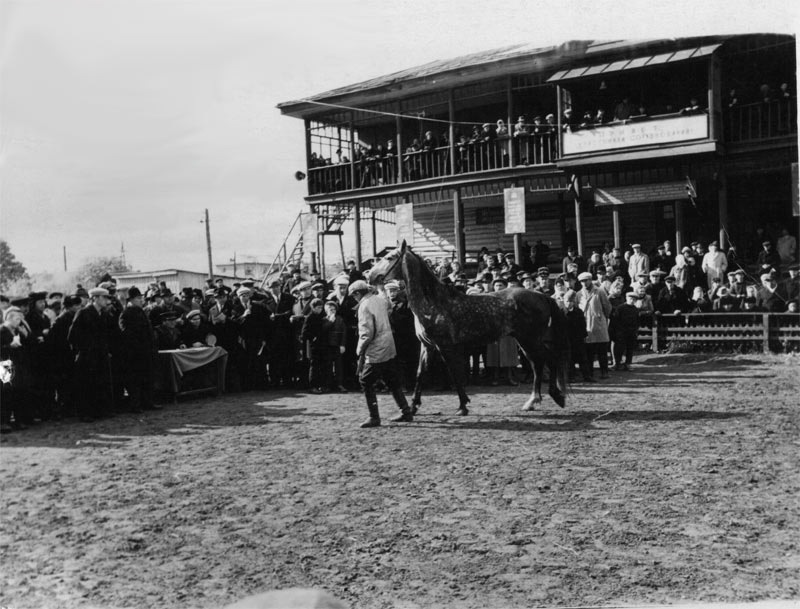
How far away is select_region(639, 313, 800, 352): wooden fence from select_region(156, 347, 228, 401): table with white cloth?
9.41 meters

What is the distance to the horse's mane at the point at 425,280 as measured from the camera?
386 inches

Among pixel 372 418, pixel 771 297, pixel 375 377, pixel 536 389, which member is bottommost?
pixel 372 418

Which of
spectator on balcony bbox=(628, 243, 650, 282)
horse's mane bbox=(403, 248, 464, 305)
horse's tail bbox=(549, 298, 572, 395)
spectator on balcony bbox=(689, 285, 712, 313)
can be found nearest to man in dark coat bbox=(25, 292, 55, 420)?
horse's mane bbox=(403, 248, 464, 305)

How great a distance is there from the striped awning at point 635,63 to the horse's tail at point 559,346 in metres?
12.5

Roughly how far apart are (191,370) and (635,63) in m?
14.9

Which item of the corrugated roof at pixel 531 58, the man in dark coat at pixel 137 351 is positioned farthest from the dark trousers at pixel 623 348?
the man in dark coat at pixel 137 351

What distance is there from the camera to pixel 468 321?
9.96 m

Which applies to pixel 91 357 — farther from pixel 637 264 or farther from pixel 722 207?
pixel 722 207

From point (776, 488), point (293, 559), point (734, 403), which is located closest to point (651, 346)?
point (734, 403)

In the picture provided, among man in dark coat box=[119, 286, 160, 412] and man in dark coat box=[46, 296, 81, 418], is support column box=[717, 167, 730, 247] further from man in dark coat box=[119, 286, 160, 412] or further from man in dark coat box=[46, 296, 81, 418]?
man in dark coat box=[46, 296, 81, 418]

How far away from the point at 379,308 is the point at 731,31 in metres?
6.03

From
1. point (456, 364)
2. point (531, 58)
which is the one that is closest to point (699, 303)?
point (456, 364)

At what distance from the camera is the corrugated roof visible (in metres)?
19.7

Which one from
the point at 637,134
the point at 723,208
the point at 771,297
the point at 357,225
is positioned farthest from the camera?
the point at 357,225
